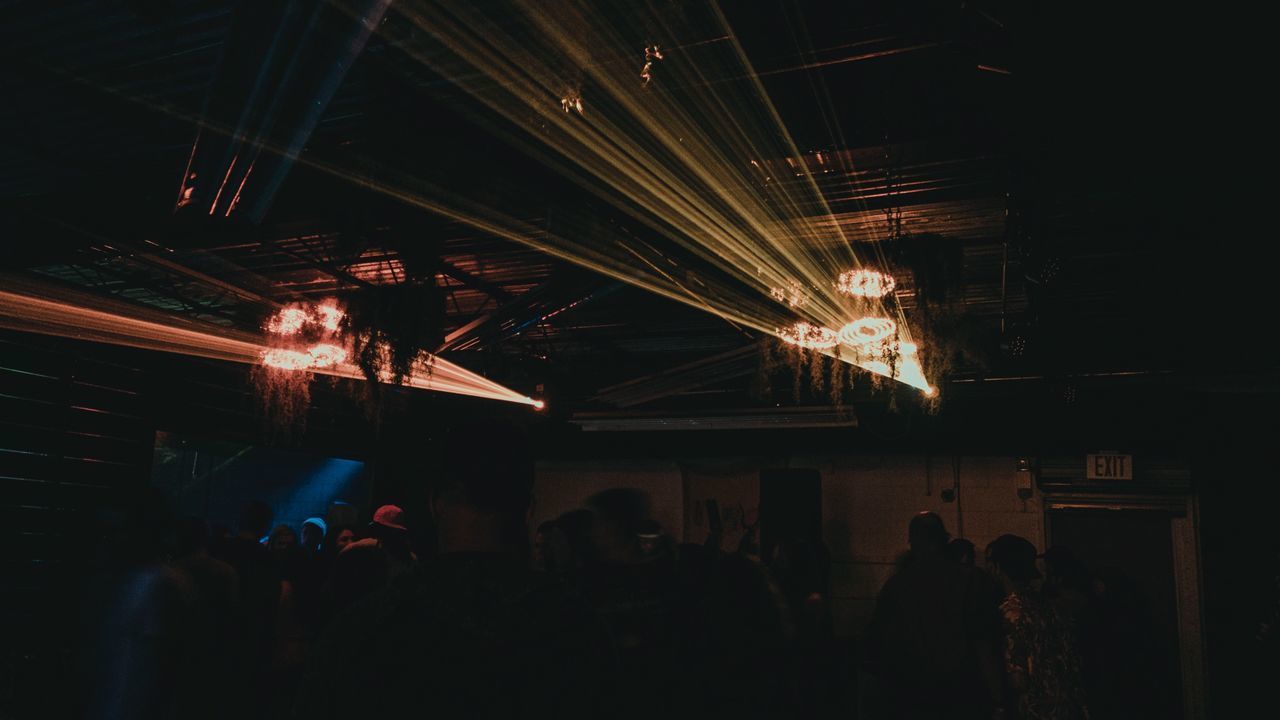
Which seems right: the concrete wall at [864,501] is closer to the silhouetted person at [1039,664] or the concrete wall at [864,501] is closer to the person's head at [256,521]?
the person's head at [256,521]

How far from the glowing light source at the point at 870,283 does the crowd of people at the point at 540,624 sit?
1.79 metres

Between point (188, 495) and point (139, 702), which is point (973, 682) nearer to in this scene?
point (139, 702)

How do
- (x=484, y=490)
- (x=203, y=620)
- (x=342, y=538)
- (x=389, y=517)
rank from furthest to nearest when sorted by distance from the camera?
(x=342, y=538)
(x=389, y=517)
(x=203, y=620)
(x=484, y=490)

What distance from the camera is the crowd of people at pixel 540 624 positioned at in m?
1.44

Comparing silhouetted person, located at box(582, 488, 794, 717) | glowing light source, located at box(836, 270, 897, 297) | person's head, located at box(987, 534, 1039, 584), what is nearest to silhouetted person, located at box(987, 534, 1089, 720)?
person's head, located at box(987, 534, 1039, 584)

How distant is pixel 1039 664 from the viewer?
4234 millimetres

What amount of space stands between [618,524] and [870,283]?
3.31 m

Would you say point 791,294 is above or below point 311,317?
above

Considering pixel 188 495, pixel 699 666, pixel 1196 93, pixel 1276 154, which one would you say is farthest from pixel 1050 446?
pixel 188 495

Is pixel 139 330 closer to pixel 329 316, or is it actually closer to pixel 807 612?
pixel 329 316

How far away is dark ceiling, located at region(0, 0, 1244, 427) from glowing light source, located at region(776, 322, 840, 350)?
105cm

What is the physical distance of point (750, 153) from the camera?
16.3ft

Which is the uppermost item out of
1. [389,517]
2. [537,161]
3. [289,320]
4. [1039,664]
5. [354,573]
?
[537,161]

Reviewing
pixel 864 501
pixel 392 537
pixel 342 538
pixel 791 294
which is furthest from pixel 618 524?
pixel 864 501
